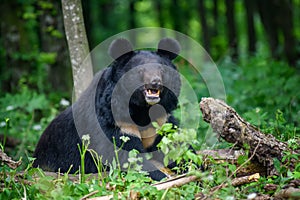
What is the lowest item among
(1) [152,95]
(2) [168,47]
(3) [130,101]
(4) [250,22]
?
(4) [250,22]

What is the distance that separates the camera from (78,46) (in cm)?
775

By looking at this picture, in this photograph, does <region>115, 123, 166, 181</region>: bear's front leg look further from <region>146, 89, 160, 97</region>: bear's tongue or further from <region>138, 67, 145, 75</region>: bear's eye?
<region>138, 67, 145, 75</region>: bear's eye

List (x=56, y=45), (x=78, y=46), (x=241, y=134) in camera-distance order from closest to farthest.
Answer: (x=241, y=134) → (x=78, y=46) → (x=56, y=45)

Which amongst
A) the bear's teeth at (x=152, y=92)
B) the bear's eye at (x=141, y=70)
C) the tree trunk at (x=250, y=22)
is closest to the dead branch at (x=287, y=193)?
the bear's teeth at (x=152, y=92)

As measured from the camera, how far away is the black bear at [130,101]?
236 inches

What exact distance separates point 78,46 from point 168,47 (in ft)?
6.18

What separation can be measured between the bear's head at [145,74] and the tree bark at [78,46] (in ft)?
5.43

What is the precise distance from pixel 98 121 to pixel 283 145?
83.7 inches

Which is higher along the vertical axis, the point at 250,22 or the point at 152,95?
the point at 152,95

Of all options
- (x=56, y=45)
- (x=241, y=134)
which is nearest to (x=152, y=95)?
(x=241, y=134)

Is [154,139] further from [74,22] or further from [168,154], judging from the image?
[74,22]

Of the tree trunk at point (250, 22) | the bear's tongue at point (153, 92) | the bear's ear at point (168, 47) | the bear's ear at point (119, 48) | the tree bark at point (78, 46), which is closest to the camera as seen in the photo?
the bear's tongue at point (153, 92)

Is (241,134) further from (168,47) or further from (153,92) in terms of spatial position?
(168,47)

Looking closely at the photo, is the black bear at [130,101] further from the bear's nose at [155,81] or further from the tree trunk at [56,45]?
the tree trunk at [56,45]
